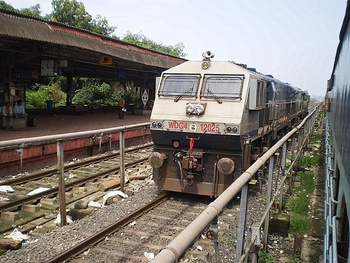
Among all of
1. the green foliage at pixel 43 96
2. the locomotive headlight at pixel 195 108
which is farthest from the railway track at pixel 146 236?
the green foliage at pixel 43 96

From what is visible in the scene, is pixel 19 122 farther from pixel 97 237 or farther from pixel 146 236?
pixel 146 236

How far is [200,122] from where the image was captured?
6.91 metres

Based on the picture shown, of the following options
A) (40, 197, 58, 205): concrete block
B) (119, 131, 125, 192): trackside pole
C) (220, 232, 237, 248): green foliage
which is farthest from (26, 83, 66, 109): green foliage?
(220, 232, 237, 248): green foliage

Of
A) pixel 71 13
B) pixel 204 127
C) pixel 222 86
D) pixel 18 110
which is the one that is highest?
pixel 71 13

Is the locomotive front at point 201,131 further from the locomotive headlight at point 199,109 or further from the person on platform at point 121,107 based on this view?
the person on platform at point 121,107

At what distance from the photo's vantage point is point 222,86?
24.1ft

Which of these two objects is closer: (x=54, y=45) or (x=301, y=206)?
(x=301, y=206)

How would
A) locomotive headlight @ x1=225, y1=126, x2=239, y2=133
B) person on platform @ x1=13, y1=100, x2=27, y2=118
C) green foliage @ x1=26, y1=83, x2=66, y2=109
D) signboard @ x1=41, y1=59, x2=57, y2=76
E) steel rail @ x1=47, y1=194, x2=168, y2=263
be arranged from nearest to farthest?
steel rail @ x1=47, y1=194, x2=168, y2=263 < locomotive headlight @ x1=225, y1=126, x2=239, y2=133 < person on platform @ x1=13, y1=100, x2=27, y2=118 < signboard @ x1=41, y1=59, x2=57, y2=76 < green foliage @ x1=26, y1=83, x2=66, y2=109

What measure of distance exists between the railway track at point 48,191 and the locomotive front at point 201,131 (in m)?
1.84

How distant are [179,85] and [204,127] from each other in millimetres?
1315

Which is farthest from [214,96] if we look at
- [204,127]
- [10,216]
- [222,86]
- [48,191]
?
[10,216]

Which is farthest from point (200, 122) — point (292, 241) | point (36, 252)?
point (36, 252)

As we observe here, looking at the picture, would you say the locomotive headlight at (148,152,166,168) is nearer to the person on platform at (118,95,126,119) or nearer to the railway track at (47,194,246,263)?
the railway track at (47,194,246,263)

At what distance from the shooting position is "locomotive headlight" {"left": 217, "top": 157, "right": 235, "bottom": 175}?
22.1ft
